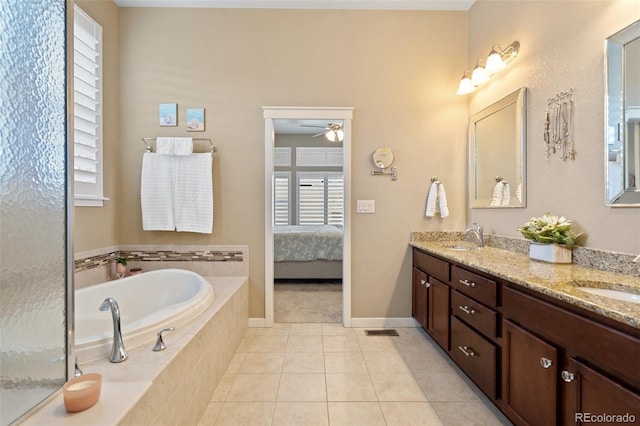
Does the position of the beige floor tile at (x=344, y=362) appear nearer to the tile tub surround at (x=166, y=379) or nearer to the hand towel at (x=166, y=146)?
the tile tub surround at (x=166, y=379)

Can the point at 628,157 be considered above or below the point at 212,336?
above

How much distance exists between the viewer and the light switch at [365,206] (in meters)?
2.89

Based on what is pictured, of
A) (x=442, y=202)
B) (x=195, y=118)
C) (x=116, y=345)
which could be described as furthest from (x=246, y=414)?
(x=195, y=118)

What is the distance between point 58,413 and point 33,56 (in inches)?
45.8

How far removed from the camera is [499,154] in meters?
2.44

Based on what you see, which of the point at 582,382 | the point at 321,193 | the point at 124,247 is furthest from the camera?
the point at 321,193

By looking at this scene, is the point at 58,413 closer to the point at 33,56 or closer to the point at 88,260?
the point at 33,56

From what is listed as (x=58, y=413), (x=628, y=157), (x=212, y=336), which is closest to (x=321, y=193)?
(x=212, y=336)

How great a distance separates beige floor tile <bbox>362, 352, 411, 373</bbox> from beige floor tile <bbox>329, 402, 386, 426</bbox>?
0.39 metres

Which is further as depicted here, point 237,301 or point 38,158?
point 237,301

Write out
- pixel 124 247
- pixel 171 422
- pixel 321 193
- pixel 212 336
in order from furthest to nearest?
pixel 321 193, pixel 124 247, pixel 212 336, pixel 171 422

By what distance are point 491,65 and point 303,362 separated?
2783 millimetres

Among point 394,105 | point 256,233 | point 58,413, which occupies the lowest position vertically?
point 58,413

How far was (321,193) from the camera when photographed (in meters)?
6.68
